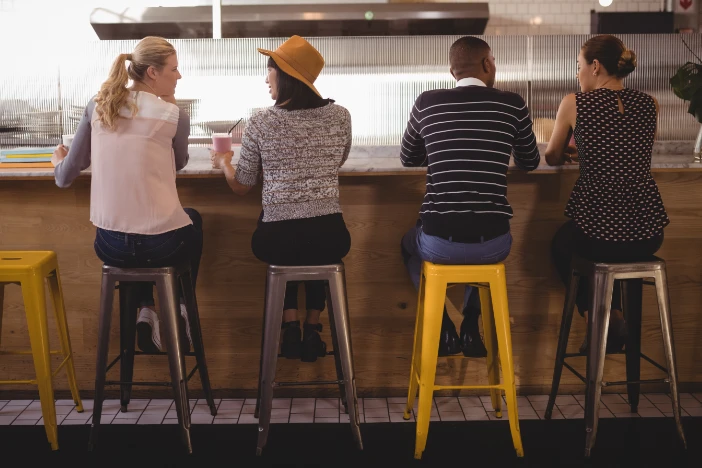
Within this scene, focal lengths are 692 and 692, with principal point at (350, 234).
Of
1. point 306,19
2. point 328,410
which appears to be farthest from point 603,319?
point 306,19

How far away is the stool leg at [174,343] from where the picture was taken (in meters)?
2.43

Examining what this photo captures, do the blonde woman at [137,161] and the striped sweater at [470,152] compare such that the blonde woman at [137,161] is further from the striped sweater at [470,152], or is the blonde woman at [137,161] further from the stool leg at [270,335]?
the striped sweater at [470,152]

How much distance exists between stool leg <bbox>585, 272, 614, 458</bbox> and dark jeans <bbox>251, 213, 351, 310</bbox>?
914 mm

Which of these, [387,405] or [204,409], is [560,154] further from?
[204,409]

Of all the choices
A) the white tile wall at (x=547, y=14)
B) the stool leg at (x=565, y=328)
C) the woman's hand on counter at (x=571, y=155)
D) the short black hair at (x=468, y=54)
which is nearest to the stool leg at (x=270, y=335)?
the short black hair at (x=468, y=54)

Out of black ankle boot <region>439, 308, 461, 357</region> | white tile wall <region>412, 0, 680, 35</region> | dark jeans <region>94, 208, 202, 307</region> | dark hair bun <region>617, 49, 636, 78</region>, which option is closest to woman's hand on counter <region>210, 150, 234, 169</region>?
dark jeans <region>94, 208, 202, 307</region>

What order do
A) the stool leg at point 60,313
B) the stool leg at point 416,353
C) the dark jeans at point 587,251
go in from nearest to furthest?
the dark jeans at point 587,251, the stool leg at point 416,353, the stool leg at point 60,313

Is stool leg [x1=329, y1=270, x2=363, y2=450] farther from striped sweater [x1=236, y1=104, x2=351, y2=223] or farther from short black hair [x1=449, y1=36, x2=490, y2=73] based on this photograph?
short black hair [x1=449, y1=36, x2=490, y2=73]

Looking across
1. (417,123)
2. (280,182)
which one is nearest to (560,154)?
(417,123)

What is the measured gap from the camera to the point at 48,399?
2555 millimetres

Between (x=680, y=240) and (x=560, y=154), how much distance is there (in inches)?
27.9

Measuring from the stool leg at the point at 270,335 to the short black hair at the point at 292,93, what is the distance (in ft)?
1.94

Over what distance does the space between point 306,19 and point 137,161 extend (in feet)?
9.67

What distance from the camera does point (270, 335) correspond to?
244 cm
